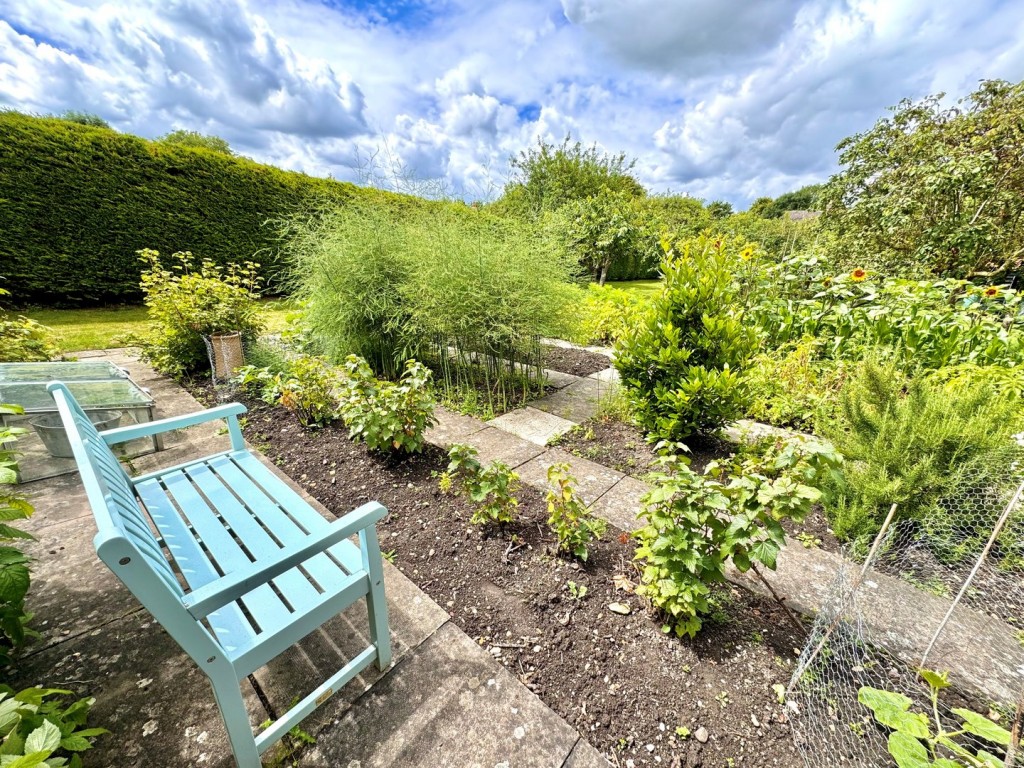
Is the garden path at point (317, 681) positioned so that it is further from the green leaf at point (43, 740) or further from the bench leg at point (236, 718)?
the green leaf at point (43, 740)

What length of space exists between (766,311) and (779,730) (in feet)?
15.7

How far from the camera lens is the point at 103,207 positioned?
7391 mm

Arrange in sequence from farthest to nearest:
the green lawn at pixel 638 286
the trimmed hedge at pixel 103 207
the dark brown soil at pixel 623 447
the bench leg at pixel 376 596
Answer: the green lawn at pixel 638 286 < the trimmed hedge at pixel 103 207 < the dark brown soil at pixel 623 447 < the bench leg at pixel 376 596

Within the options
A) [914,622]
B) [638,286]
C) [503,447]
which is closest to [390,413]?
[503,447]

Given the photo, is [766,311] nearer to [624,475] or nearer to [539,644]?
[624,475]

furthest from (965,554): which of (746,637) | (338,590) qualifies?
(338,590)

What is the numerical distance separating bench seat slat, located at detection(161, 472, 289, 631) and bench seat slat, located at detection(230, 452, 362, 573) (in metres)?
0.23

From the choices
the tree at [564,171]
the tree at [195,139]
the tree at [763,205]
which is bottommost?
the tree at [564,171]

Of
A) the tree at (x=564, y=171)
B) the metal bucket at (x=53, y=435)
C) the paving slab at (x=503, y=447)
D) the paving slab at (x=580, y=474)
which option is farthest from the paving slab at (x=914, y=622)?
the tree at (x=564, y=171)

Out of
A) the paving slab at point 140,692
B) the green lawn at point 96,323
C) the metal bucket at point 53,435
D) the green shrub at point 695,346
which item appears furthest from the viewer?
the green lawn at point 96,323

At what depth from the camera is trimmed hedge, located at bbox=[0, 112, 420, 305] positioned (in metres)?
6.73

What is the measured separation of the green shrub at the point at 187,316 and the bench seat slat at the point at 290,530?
10.6ft

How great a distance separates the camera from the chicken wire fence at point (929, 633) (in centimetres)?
131

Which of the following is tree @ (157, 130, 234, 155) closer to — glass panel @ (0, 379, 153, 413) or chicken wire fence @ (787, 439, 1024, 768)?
glass panel @ (0, 379, 153, 413)
